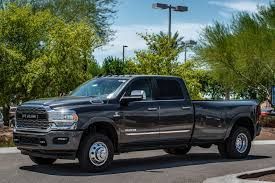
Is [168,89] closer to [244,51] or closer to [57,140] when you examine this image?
[57,140]

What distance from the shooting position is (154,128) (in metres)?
13.5

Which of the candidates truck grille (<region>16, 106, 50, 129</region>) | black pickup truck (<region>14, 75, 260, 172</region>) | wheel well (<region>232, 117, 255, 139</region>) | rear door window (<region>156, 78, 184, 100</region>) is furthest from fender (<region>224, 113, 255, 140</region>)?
truck grille (<region>16, 106, 50, 129</region>)

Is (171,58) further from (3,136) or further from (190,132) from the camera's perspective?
(190,132)

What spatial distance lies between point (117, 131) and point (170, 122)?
4.83 ft

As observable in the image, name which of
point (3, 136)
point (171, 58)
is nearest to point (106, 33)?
point (171, 58)

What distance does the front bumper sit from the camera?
39.7 feet

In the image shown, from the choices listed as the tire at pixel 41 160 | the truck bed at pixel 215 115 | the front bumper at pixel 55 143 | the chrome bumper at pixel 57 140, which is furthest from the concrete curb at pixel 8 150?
the truck bed at pixel 215 115

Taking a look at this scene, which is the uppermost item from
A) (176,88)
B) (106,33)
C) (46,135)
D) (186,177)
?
(106,33)

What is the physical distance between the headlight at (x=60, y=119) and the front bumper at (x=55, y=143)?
0.11 meters

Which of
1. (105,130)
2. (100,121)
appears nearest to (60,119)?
(100,121)

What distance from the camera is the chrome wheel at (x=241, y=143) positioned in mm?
15695

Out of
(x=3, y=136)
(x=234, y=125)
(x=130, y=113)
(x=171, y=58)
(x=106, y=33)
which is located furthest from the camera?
(x=106, y=33)

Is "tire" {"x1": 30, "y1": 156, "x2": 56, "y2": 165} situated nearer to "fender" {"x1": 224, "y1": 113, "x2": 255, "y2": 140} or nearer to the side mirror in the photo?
the side mirror

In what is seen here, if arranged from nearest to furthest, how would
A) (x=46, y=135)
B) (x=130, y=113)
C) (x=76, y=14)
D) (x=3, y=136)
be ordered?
(x=46, y=135) → (x=130, y=113) → (x=3, y=136) → (x=76, y=14)
